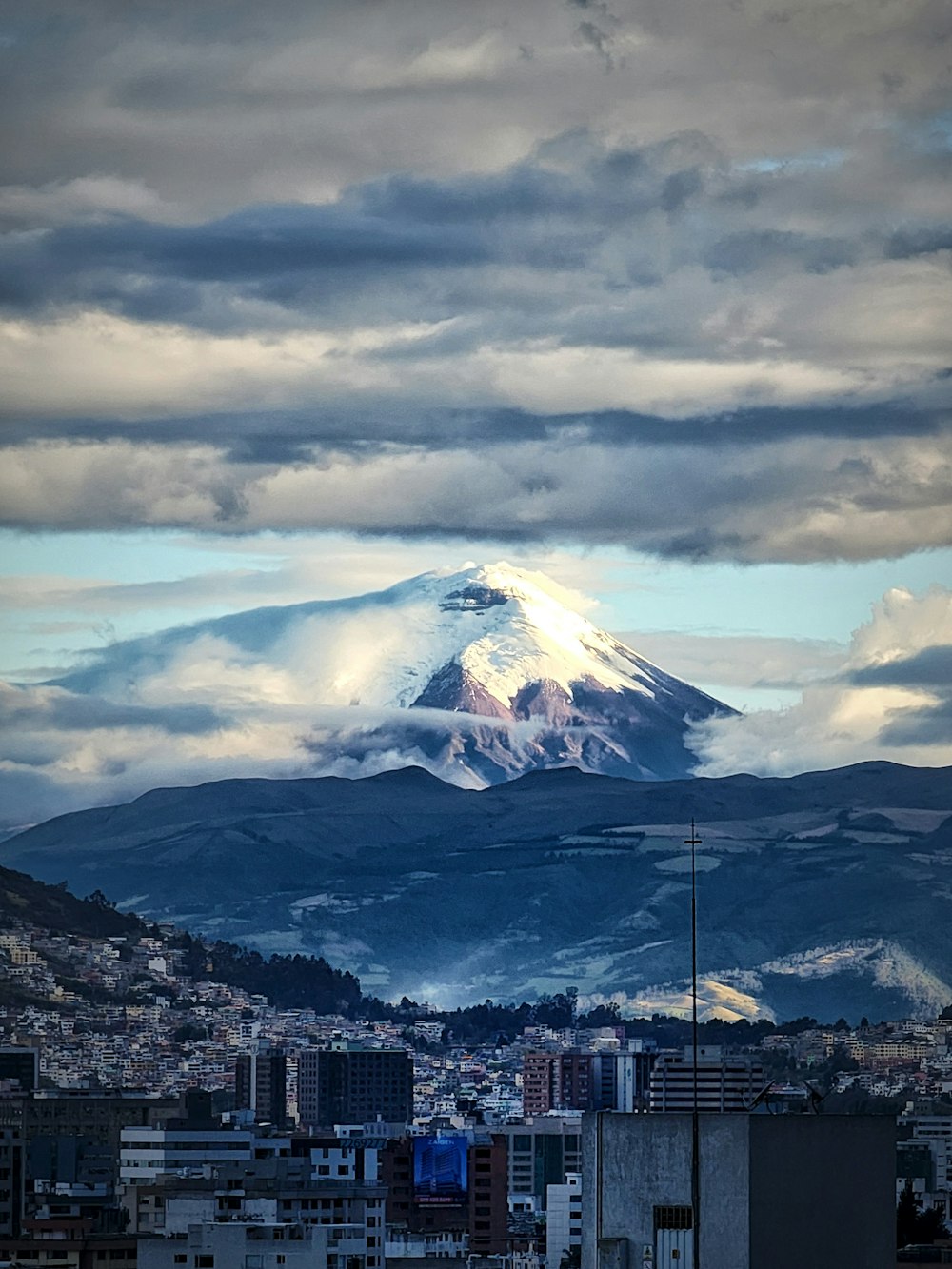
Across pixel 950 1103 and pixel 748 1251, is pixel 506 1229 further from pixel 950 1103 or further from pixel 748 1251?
pixel 748 1251

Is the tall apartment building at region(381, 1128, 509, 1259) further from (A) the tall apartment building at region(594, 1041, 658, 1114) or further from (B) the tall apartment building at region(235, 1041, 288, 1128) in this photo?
(B) the tall apartment building at region(235, 1041, 288, 1128)

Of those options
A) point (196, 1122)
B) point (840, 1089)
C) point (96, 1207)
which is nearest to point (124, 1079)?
point (840, 1089)

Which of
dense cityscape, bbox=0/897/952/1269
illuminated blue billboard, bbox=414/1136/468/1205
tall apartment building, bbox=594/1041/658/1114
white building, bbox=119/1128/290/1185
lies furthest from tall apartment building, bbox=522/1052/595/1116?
white building, bbox=119/1128/290/1185

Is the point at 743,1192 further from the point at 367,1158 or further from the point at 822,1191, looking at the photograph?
the point at 367,1158

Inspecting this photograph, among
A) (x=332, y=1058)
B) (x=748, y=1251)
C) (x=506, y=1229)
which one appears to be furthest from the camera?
(x=332, y=1058)

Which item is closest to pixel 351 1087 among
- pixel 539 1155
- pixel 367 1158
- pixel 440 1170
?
pixel 539 1155
